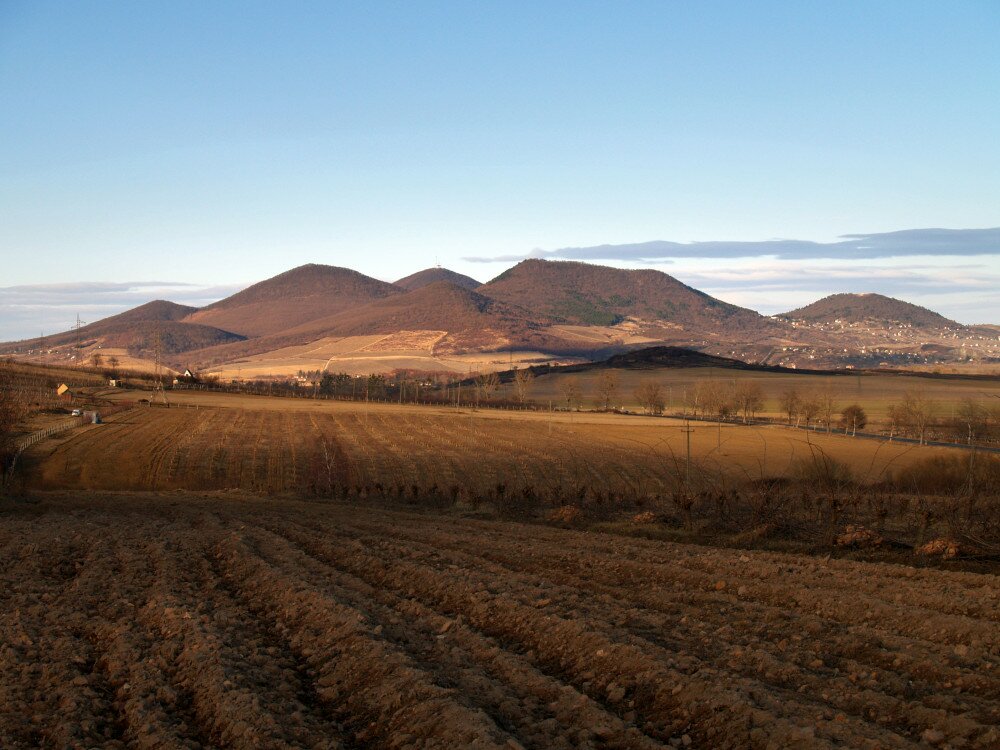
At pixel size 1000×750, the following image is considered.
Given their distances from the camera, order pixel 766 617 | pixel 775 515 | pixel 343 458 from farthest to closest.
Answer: pixel 343 458 < pixel 775 515 < pixel 766 617

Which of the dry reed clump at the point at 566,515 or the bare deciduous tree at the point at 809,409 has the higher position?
the dry reed clump at the point at 566,515

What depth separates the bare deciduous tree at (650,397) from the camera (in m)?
113

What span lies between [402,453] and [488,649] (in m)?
45.1

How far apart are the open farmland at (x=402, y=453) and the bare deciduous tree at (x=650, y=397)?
89.0 ft

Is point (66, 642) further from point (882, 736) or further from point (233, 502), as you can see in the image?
point (233, 502)

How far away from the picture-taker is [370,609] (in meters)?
10.3

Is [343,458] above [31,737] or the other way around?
the other way around

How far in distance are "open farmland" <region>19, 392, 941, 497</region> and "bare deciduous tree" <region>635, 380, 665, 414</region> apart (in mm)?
27141

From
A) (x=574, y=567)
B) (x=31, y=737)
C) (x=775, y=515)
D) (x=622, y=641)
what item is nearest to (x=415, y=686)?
(x=622, y=641)

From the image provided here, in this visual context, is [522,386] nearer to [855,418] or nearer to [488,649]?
[855,418]

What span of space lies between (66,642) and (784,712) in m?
6.96

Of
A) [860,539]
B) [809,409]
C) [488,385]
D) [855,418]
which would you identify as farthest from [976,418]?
[488,385]

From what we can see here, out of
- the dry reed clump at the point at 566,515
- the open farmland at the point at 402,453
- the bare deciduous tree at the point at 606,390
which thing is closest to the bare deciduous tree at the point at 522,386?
the bare deciduous tree at the point at 606,390

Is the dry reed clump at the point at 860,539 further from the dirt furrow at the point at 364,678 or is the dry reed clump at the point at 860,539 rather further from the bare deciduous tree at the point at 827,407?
the bare deciduous tree at the point at 827,407
